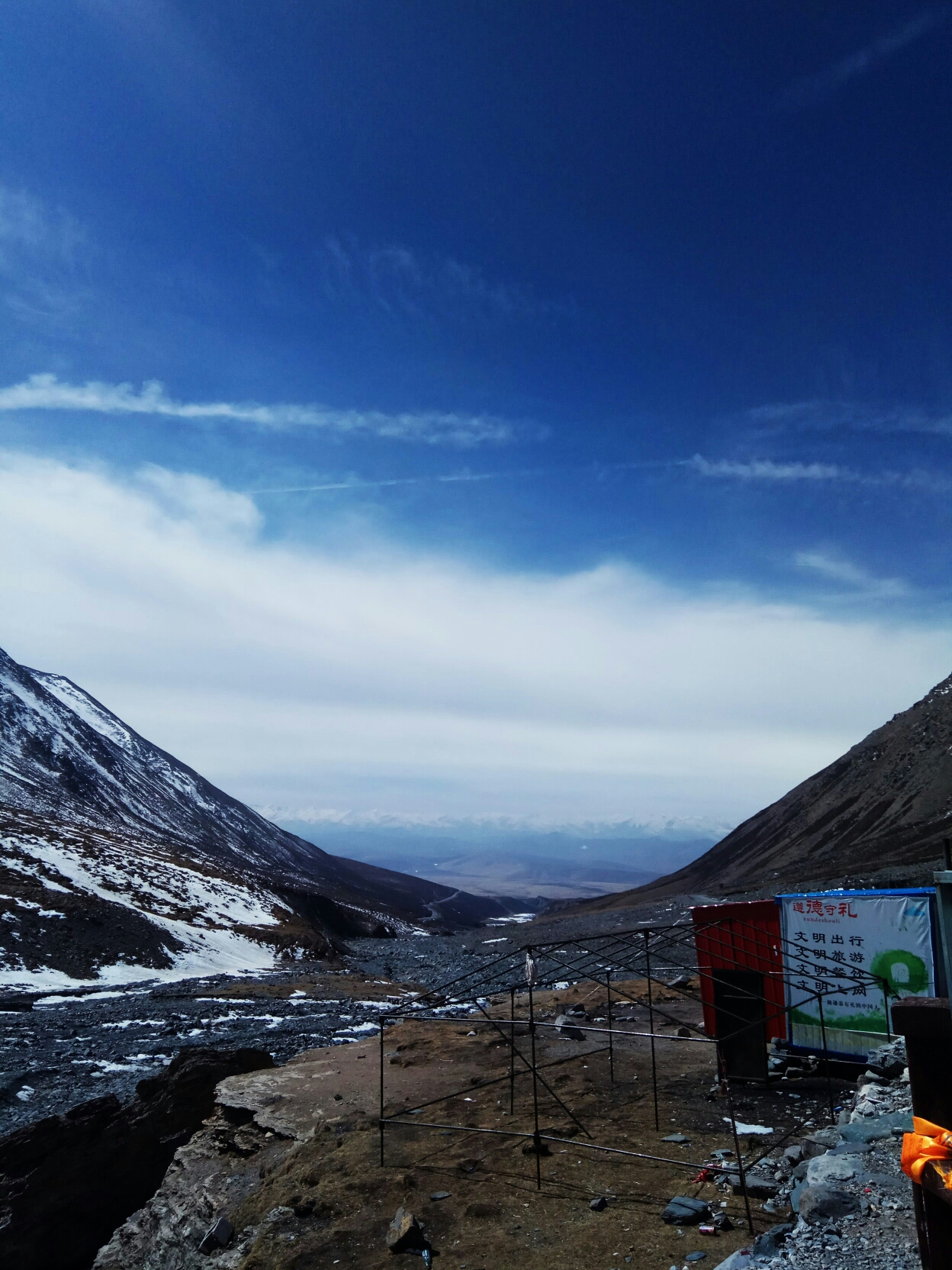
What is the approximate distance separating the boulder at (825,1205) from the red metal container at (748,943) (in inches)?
361

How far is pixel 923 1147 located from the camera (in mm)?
4879

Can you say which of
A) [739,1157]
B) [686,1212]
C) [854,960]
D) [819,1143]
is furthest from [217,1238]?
[854,960]

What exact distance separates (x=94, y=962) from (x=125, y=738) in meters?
123

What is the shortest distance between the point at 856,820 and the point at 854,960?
7034 cm

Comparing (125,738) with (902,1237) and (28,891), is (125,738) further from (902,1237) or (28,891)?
(902,1237)

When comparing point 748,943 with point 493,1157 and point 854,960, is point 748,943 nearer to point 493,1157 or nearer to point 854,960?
point 854,960

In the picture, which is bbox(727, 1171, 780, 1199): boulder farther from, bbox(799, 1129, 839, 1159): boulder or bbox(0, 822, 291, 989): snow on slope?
bbox(0, 822, 291, 989): snow on slope

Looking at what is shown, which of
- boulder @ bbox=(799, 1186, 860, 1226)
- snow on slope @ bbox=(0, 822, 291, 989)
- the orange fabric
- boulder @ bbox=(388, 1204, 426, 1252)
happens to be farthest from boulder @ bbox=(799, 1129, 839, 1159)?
snow on slope @ bbox=(0, 822, 291, 989)

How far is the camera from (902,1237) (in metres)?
6.73

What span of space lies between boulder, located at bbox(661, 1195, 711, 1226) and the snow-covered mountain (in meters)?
32.8

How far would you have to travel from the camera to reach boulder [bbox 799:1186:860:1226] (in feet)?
24.0

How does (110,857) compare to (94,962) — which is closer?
(94,962)

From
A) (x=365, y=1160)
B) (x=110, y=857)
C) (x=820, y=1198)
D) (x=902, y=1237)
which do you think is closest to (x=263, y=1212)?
(x=365, y=1160)

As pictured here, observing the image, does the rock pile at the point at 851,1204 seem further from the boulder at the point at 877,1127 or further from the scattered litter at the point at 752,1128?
the scattered litter at the point at 752,1128
